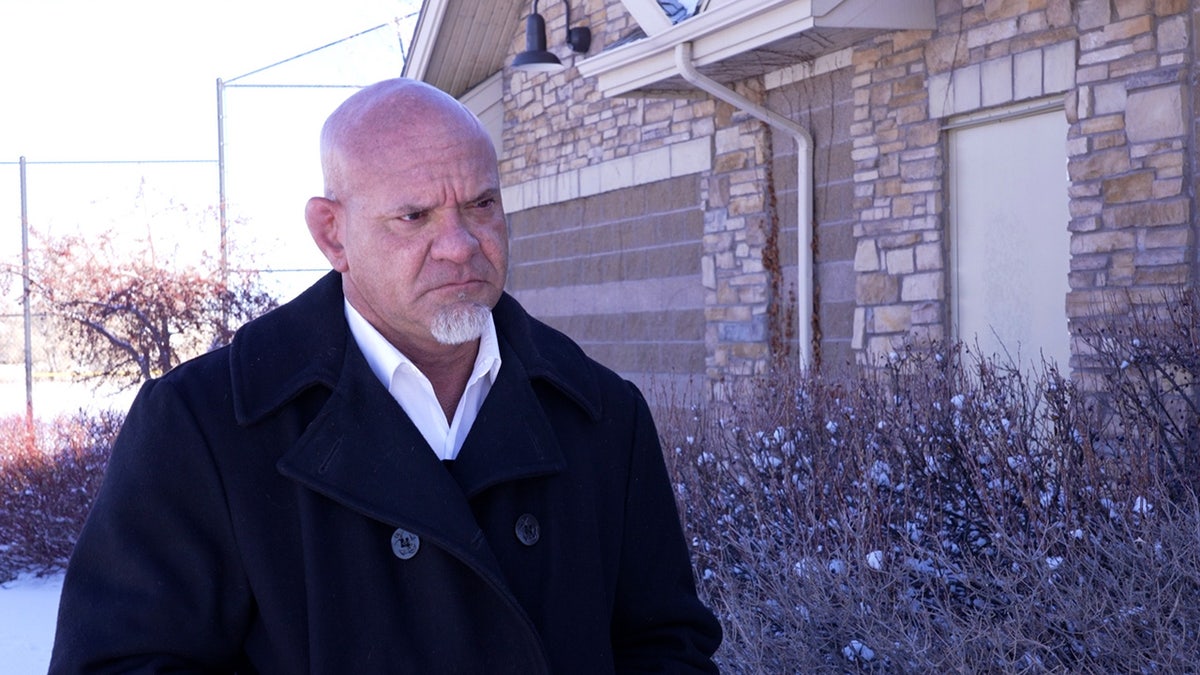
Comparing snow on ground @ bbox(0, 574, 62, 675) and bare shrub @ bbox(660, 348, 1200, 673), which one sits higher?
bare shrub @ bbox(660, 348, 1200, 673)

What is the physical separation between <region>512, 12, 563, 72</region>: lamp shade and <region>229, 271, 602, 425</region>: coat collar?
9.47 m

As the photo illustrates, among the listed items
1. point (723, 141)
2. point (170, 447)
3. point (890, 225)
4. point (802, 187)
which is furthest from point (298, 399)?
point (723, 141)

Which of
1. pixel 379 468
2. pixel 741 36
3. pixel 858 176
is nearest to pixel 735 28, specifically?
pixel 741 36

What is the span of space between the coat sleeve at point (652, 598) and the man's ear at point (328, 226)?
2.05 ft

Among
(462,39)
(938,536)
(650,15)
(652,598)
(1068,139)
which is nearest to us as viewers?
(652,598)

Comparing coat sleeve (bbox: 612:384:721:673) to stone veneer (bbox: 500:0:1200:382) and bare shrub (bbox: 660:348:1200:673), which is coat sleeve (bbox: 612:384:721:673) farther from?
stone veneer (bbox: 500:0:1200:382)

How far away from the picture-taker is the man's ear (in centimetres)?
258

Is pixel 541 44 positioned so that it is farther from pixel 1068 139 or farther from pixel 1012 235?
pixel 1068 139

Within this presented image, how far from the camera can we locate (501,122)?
14.8 meters

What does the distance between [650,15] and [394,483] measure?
8759 mm

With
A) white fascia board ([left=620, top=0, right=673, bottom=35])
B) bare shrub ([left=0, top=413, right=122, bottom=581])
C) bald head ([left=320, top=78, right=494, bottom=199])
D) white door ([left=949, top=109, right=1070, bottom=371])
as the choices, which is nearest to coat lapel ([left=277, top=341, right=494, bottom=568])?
bald head ([left=320, top=78, right=494, bottom=199])

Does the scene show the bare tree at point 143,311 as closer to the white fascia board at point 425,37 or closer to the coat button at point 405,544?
the white fascia board at point 425,37

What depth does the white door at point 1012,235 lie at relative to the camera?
26.4 ft

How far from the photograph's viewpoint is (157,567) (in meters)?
2.20
